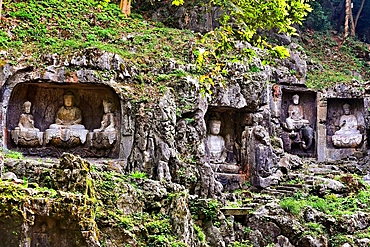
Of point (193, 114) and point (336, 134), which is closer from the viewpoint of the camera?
point (193, 114)

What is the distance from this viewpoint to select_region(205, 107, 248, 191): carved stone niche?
17.3m

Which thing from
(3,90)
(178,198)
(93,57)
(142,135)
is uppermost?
(93,57)

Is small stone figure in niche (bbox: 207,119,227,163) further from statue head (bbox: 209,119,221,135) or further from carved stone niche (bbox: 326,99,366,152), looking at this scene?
carved stone niche (bbox: 326,99,366,152)

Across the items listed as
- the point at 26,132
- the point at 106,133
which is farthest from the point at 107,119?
the point at 26,132

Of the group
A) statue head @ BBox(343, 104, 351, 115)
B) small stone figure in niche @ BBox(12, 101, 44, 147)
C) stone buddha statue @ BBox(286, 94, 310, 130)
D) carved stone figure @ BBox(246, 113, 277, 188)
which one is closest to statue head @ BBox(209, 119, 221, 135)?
carved stone figure @ BBox(246, 113, 277, 188)

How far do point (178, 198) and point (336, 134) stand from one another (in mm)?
12838

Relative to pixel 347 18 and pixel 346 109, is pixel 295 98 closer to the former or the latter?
pixel 346 109

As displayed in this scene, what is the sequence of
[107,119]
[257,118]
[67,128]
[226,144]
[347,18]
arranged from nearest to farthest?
[67,128], [107,119], [257,118], [226,144], [347,18]

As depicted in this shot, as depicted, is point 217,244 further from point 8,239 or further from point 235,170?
point 235,170

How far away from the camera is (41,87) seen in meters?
16.2

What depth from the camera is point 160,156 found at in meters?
14.3

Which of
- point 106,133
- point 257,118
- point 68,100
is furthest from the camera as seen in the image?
point 257,118

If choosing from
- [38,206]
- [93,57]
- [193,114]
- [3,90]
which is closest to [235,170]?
[193,114]

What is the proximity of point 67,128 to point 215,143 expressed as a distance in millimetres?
5192
